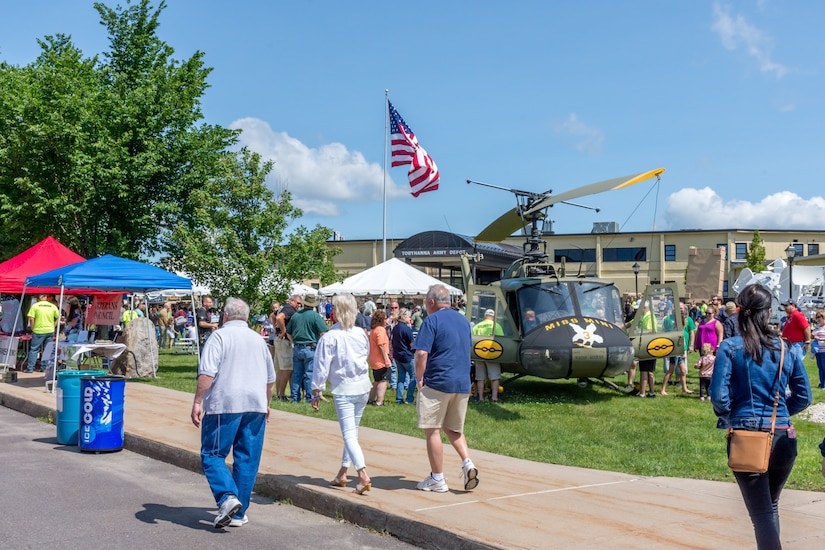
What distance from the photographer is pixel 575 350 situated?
14.2 metres

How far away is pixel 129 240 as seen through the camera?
1158 inches

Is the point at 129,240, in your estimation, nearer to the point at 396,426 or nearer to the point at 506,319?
the point at 506,319

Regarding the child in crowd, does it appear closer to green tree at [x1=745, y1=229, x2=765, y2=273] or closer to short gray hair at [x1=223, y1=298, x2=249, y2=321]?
short gray hair at [x1=223, y1=298, x2=249, y2=321]

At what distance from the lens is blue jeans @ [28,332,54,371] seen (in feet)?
65.2

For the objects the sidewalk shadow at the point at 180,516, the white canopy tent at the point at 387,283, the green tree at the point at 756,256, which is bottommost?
the sidewalk shadow at the point at 180,516

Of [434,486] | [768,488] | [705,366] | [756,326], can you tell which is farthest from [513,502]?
[705,366]

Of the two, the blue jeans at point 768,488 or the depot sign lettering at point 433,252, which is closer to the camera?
the blue jeans at point 768,488

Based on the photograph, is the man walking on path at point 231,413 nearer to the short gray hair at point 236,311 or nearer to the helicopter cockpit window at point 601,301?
the short gray hair at point 236,311

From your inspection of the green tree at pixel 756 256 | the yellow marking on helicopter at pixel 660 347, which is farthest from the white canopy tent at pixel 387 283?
the green tree at pixel 756 256

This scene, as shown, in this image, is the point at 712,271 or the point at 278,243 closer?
the point at 278,243

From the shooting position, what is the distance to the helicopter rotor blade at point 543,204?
13789mm

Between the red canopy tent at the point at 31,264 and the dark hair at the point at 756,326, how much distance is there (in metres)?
17.8

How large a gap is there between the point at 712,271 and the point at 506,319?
126 ft

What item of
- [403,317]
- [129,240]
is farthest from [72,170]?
[403,317]
